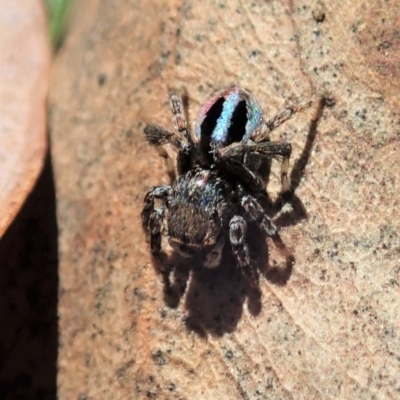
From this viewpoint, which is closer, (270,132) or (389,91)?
(389,91)

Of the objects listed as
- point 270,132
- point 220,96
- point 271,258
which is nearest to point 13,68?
point 220,96

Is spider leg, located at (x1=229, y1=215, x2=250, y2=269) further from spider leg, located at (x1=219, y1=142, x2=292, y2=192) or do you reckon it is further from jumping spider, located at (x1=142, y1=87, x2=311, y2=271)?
spider leg, located at (x1=219, y1=142, x2=292, y2=192)

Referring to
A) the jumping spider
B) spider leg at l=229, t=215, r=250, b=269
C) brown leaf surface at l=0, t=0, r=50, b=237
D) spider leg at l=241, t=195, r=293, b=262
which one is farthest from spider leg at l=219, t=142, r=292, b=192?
brown leaf surface at l=0, t=0, r=50, b=237

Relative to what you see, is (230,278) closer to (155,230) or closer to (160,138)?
(155,230)

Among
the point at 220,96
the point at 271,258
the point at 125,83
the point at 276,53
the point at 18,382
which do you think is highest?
the point at 276,53

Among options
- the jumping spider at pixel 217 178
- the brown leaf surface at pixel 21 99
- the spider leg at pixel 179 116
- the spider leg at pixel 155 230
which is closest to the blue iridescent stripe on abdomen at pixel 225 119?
the jumping spider at pixel 217 178

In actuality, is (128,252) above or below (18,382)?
above

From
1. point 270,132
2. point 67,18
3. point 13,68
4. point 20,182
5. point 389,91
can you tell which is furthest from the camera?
point 67,18

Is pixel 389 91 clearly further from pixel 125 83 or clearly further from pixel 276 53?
pixel 125 83

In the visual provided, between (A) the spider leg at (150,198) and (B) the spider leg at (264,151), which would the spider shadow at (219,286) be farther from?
(B) the spider leg at (264,151)
